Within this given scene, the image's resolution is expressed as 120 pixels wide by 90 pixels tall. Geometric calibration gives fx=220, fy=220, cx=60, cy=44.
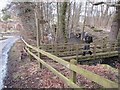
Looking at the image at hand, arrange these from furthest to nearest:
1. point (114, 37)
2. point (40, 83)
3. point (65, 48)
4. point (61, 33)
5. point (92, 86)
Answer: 1. point (114, 37)
2. point (61, 33)
3. point (65, 48)
4. point (40, 83)
5. point (92, 86)

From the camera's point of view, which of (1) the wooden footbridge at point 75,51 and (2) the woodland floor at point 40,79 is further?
(1) the wooden footbridge at point 75,51

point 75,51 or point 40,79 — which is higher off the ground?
point 75,51

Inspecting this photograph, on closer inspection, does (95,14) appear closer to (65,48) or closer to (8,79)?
(65,48)

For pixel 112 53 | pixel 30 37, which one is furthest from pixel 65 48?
pixel 30 37

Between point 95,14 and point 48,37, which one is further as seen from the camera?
point 95,14

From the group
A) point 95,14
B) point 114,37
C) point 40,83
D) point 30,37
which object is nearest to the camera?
point 40,83

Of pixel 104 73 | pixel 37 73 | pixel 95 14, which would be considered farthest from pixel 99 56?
pixel 95 14

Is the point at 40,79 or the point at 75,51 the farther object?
the point at 75,51

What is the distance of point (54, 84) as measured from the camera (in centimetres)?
667

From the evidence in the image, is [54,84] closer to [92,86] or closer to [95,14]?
[92,86]

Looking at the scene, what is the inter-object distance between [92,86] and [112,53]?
6773 mm

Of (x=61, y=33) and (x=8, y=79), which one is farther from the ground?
(x=61, y=33)

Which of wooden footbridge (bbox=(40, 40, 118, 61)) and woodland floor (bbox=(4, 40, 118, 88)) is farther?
wooden footbridge (bbox=(40, 40, 118, 61))

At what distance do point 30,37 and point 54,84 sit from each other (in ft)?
52.1
